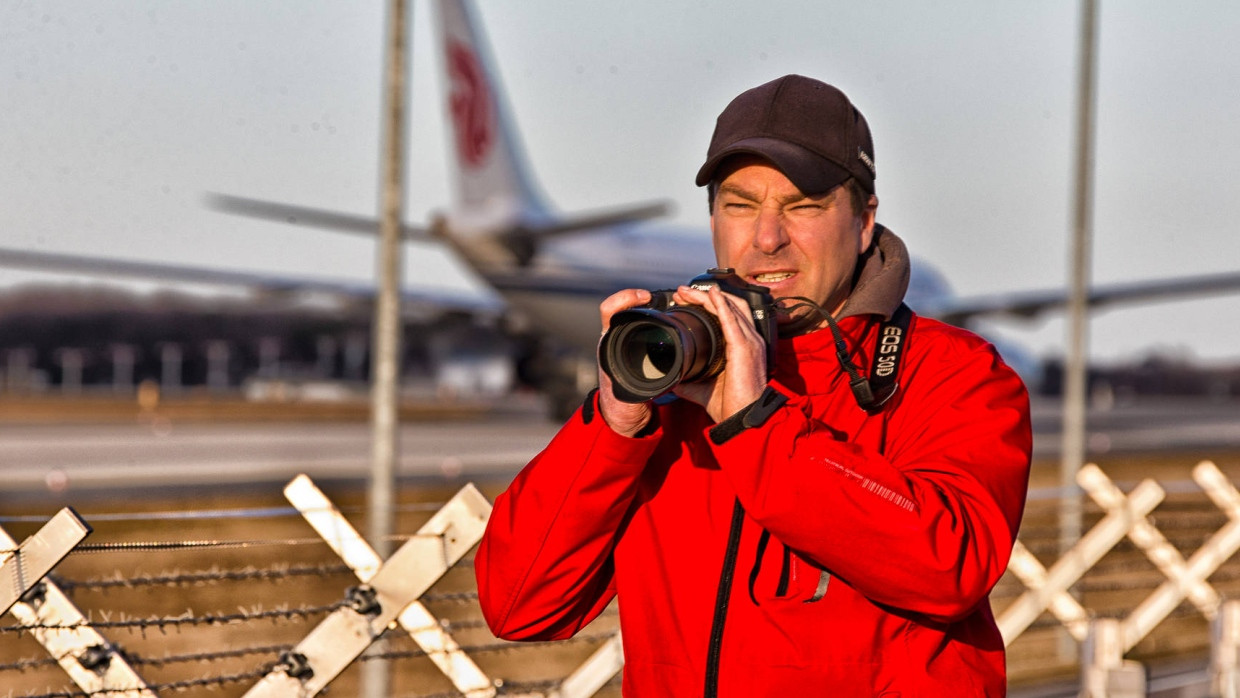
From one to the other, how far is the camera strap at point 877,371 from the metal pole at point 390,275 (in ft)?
12.4

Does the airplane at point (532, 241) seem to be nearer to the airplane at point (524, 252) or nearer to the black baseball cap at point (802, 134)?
the airplane at point (524, 252)

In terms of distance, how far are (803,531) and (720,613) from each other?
8.8 inches

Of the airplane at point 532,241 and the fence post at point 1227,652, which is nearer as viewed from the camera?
the fence post at point 1227,652

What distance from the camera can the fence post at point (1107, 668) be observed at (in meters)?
4.96

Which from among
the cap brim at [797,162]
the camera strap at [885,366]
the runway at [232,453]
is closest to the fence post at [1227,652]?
the camera strap at [885,366]

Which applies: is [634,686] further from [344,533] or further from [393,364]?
[393,364]

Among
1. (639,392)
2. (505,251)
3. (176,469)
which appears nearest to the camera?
(639,392)

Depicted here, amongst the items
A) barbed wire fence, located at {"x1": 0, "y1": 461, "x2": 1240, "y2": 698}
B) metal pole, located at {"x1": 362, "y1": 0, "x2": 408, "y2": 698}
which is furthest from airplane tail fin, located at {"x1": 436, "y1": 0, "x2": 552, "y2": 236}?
metal pole, located at {"x1": 362, "y1": 0, "x2": 408, "y2": 698}

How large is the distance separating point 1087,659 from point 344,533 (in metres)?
3.19

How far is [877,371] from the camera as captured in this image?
6.45ft

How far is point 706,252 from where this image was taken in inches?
1037

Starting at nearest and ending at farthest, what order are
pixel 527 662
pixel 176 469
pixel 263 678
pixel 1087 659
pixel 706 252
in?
pixel 263 678 → pixel 1087 659 → pixel 527 662 → pixel 176 469 → pixel 706 252

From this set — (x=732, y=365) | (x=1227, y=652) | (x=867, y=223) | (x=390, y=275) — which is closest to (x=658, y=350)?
(x=732, y=365)

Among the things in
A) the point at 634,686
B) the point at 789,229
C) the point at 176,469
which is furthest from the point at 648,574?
the point at 176,469
